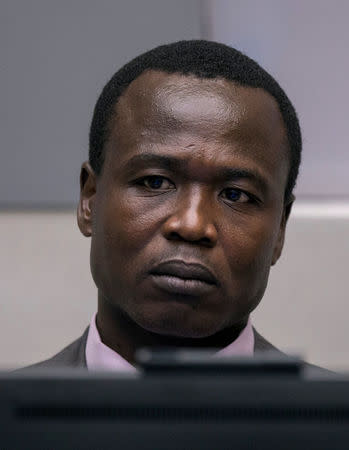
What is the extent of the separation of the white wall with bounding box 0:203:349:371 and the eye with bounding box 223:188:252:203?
49cm

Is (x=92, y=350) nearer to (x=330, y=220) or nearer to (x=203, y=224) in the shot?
(x=203, y=224)

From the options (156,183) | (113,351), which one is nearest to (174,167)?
(156,183)

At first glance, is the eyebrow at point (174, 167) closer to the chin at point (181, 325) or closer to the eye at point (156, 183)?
the eye at point (156, 183)

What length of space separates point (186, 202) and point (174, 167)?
5 cm

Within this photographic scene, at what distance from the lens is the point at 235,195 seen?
1020 mm

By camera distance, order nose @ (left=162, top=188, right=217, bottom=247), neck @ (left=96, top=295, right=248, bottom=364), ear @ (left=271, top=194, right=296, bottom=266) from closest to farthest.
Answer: nose @ (left=162, top=188, right=217, bottom=247) → neck @ (left=96, top=295, right=248, bottom=364) → ear @ (left=271, top=194, right=296, bottom=266)

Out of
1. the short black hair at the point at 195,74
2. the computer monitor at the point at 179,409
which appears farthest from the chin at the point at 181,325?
the computer monitor at the point at 179,409

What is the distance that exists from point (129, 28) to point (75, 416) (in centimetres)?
118

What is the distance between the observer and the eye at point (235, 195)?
1013 mm

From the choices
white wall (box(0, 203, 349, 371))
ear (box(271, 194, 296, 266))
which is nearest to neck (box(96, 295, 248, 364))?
ear (box(271, 194, 296, 266))

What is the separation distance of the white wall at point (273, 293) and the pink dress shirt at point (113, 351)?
1.32 ft

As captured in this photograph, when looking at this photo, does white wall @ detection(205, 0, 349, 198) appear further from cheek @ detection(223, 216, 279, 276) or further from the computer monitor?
the computer monitor

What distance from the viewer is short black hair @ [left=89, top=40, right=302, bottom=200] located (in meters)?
1.08

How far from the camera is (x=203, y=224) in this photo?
3.07 feet
